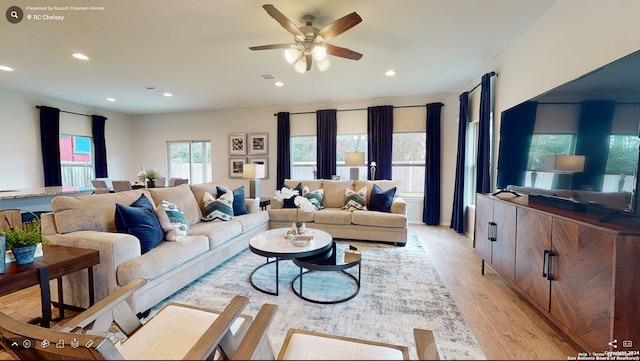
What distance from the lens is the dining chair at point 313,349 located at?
695 mm

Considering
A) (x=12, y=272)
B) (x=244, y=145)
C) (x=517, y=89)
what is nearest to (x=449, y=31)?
(x=517, y=89)

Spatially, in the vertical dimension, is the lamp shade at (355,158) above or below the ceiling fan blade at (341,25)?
below

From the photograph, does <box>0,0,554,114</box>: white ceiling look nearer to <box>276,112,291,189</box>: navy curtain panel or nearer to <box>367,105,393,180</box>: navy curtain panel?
<box>367,105,393,180</box>: navy curtain panel

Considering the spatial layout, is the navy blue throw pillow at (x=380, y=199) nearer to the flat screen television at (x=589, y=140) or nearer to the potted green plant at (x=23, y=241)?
the flat screen television at (x=589, y=140)

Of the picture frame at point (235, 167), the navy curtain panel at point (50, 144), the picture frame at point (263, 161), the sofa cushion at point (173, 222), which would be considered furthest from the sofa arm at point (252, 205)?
the navy curtain panel at point (50, 144)

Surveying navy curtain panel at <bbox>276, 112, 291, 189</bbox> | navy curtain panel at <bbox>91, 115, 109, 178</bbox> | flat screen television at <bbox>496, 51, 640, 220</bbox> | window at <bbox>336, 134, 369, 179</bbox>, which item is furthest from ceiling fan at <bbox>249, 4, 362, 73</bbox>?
navy curtain panel at <bbox>91, 115, 109, 178</bbox>

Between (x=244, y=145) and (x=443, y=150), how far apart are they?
4463 mm

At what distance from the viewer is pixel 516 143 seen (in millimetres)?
2393

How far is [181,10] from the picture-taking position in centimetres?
233

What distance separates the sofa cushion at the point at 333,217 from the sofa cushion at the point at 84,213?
250 cm

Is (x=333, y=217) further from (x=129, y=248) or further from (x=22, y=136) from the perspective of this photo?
(x=22, y=136)

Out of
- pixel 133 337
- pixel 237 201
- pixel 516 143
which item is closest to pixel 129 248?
pixel 133 337

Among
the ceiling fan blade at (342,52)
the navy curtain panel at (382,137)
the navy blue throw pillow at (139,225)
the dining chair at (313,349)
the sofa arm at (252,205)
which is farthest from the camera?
the navy curtain panel at (382,137)

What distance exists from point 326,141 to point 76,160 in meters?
5.73
